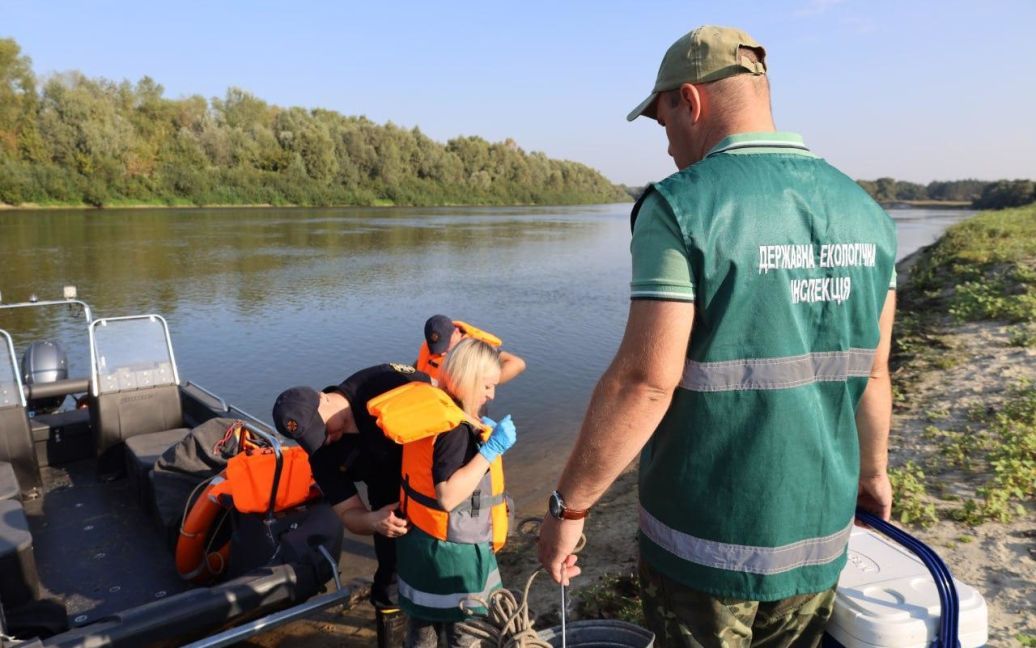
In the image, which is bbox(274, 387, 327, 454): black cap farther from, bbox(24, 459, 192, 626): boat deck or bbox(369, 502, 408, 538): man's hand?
bbox(24, 459, 192, 626): boat deck

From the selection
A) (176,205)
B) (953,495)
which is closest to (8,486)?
(953,495)

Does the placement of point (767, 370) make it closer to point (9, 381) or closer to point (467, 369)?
point (467, 369)

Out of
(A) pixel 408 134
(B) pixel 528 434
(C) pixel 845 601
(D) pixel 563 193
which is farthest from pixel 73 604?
(D) pixel 563 193

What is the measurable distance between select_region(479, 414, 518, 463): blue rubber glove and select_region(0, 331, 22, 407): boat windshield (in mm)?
3870

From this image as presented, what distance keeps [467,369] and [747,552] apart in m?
1.20

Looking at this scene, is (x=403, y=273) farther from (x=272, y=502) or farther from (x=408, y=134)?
(x=408, y=134)

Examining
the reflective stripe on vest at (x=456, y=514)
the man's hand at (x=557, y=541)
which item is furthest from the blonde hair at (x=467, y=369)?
the man's hand at (x=557, y=541)

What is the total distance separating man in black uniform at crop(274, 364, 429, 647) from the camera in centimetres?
250

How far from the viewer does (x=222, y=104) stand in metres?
62.9

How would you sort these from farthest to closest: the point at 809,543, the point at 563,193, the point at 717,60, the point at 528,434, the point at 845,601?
the point at 563,193 → the point at 528,434 → the point at 845,601 → the point at 809,543 → the point at 717,60

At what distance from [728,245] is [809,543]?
73 centimetres

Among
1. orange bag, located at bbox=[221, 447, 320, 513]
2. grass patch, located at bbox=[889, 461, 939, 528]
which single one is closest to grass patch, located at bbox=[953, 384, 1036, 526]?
grass patch, located at bbox=[889, 461, 939, 528]

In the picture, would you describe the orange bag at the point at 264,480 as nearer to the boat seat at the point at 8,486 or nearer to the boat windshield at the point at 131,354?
the boat seat at the point at 8,486

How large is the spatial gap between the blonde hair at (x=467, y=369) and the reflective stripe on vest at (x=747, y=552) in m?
0.97
